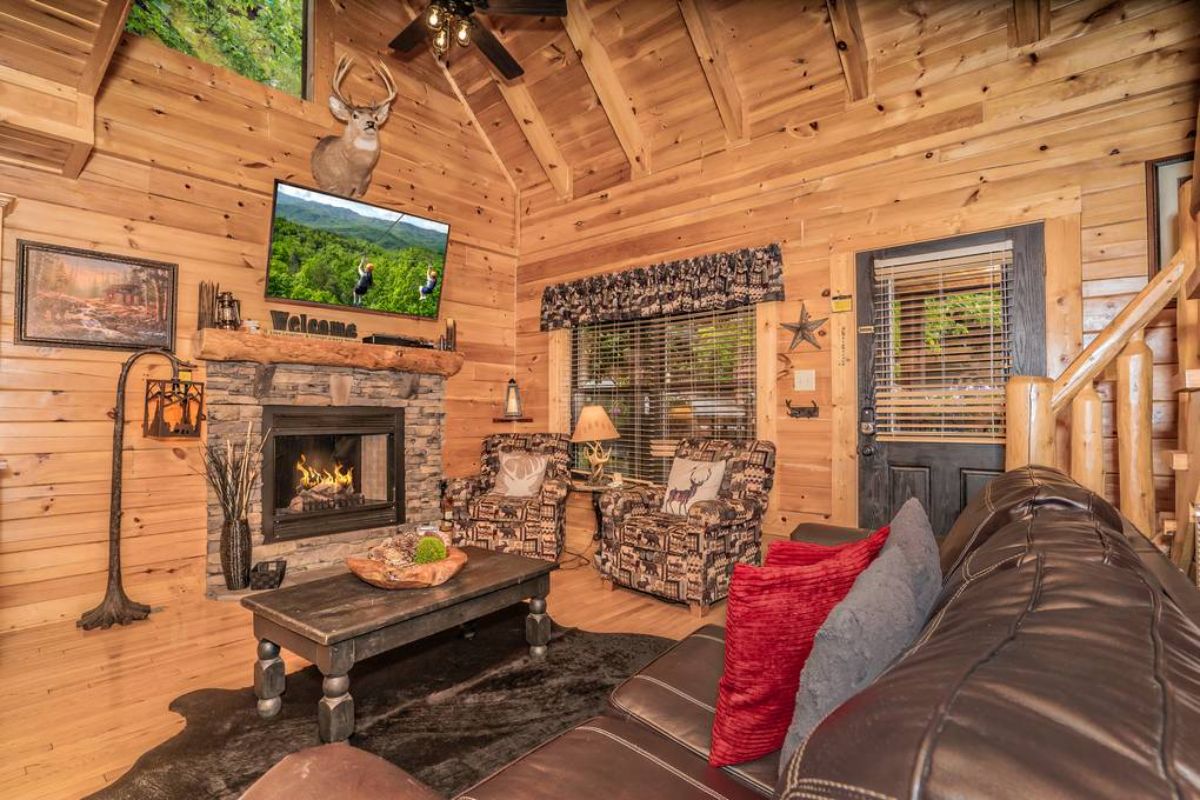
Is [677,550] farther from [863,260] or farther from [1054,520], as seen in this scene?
[1054,520]

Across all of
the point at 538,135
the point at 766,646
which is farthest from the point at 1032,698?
the point at 538,135

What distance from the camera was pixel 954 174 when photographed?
354 centimetres

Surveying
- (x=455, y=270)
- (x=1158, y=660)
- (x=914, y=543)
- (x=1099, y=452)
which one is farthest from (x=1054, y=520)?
(x=455, y=270)

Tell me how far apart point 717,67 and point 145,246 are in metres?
3.92

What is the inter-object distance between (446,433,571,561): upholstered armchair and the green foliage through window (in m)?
3.32

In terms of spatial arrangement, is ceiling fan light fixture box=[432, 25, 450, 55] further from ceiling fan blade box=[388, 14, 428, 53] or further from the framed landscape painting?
the framed landscape painting

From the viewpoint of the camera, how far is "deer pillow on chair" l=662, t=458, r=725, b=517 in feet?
12.9

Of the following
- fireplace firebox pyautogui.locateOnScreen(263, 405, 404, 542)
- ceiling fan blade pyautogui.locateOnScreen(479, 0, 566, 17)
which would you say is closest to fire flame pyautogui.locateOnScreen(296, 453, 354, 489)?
fireplace firebox pyautogui.locateOnScreen(263, 405, 404, 542)

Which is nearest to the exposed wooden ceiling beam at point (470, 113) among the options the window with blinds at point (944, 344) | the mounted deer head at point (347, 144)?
the mounted deer head at point (347, 144)

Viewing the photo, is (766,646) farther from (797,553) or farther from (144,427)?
(144,427)

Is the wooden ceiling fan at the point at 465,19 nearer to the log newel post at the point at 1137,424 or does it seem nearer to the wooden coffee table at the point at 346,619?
the wooden coffee table at the point at 346,619

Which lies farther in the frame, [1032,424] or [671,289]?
[671,289]

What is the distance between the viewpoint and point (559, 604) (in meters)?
3.70

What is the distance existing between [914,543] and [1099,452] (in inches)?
70.4
